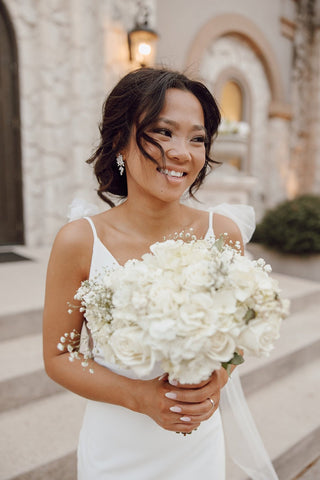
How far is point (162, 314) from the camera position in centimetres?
79

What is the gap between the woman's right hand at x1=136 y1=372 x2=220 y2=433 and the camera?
0.97 metres

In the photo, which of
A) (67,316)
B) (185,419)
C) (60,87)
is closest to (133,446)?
(185,419)

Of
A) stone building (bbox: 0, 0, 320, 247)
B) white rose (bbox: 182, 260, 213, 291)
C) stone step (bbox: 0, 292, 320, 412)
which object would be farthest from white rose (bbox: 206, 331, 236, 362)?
stone building (bbox: 0, 0, 320, 247)

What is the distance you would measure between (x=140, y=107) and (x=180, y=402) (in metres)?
0.92

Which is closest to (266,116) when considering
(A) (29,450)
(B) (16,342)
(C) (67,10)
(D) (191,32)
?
(D) (191,32)

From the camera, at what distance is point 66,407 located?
7.91 feet

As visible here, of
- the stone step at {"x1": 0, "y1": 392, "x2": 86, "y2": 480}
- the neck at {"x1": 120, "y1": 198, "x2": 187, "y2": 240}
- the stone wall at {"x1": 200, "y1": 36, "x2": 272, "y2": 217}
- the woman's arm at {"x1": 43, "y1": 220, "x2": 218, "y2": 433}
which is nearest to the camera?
the woman's arm at {"x1": 43, "y1": 220, "x2": 218, "y2": 433}

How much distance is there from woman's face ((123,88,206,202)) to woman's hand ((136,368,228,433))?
23.8 inches

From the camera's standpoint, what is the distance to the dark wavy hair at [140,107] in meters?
1.23

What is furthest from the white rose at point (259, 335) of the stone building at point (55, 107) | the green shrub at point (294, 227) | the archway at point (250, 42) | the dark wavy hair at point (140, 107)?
the archway at point (250, 42)

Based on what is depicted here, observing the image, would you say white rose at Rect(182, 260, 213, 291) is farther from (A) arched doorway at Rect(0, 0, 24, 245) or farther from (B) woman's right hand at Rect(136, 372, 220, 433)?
(A) arched doorway at Rect(0, 0, 24, 245)

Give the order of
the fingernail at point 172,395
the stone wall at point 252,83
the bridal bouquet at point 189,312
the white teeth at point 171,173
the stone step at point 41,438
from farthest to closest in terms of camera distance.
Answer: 1. the stone wall at point 252,83
2. the stone step at point 41,438
3. the white teeth at point 171,173
4. the fingernail at point 172,395
5. the bridal bouquet at point 189,312

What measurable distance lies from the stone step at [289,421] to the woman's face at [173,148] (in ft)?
5.93

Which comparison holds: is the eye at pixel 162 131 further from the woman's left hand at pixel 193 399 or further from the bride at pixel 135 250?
the woman's left hand at pixel 193 399
